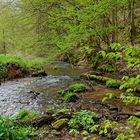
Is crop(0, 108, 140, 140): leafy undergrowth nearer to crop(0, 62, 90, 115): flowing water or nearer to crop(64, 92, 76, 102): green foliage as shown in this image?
crop(0, 62, 90, 115): flowing water

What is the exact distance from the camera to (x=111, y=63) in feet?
56.5

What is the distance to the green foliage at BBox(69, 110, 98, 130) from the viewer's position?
6680 mm

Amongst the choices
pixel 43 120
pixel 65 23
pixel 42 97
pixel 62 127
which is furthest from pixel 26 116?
pixel 65 23

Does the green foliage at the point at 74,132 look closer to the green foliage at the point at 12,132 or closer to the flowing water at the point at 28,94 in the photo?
the green foliage at the point at 12,132

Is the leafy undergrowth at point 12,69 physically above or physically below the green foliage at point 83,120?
above

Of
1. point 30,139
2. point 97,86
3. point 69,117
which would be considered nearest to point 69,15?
point 97,86

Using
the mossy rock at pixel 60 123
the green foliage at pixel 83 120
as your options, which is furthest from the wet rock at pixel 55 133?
the green foliage at pixel 83 120

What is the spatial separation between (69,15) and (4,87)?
5.34m

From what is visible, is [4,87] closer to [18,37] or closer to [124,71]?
[124,71]

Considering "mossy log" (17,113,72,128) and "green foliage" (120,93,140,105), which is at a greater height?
"green foliage" (120,93,140,105)

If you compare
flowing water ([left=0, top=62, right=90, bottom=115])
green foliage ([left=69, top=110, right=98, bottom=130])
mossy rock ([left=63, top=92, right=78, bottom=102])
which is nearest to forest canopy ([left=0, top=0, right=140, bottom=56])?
flowing water ([left=0, top=62, right=90, bottom=115])

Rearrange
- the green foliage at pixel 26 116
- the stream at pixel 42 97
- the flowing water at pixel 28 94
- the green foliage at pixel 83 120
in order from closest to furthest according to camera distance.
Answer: the green foliage at pixel 83 120
the green foliage at pixel 26 116
the stream at pixel 42 97
the flowing water at pixel 28 94

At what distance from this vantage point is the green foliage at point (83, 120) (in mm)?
6680

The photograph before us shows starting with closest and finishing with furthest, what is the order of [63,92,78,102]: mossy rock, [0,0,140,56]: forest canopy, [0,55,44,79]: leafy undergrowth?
[63,92,78,102]: mossy rock → [0,0,140,56]: forest canopy → [0,55,44,79]: leafy undergrowth
